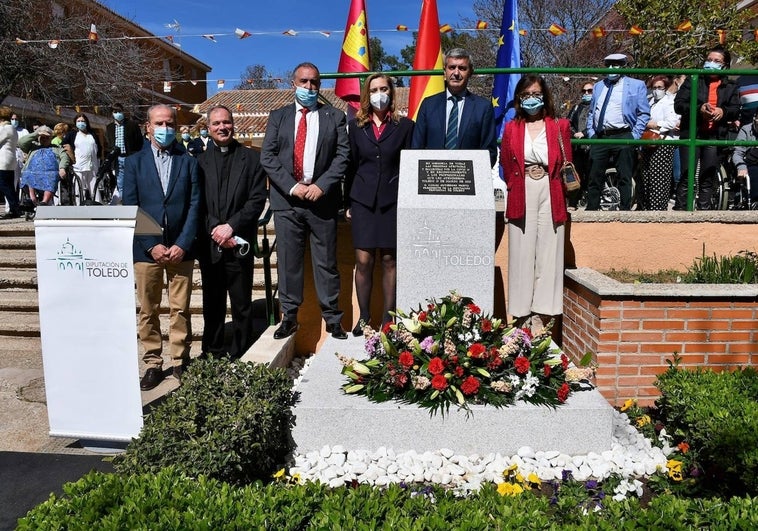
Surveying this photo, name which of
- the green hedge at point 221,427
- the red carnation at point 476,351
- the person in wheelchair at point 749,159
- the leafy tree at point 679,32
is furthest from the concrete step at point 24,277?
the leafy tree at point 679,32

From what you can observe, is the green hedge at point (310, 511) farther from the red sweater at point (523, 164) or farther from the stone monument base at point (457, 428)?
the red sweater at point (523, 164)

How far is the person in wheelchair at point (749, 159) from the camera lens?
6.89m

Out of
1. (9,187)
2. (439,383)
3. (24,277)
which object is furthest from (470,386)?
(9,187)

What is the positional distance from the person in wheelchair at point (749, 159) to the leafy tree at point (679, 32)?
1108 centimetres

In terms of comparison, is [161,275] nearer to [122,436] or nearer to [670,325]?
[122,436]

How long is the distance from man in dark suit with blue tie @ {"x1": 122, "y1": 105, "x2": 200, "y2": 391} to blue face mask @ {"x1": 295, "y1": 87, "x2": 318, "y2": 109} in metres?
0.97

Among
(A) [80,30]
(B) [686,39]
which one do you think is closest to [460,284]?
(B) [686,39]

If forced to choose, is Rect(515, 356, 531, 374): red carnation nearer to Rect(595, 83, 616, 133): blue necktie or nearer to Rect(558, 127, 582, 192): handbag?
Rect(558, 127, 582, 192): handbag

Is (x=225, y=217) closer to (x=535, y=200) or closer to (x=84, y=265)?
(x=84, y=265)

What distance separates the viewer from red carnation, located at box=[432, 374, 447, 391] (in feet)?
11.9

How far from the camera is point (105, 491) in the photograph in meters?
2.23

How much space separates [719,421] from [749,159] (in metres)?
5.10

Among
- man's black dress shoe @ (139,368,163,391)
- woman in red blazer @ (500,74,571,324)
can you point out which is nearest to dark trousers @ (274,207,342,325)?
man's black dress shoe @ (139,368,163,391)

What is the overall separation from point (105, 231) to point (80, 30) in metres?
23.9
